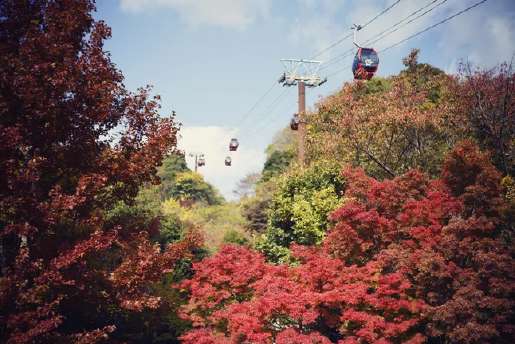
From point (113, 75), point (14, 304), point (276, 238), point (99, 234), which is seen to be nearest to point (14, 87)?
point (113, 75)

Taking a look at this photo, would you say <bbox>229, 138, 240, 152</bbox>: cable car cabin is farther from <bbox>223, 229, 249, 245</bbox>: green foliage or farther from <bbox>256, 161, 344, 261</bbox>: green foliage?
<bbox>256, 161, 344, 261</bbox>: green foliage

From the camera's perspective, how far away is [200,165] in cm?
5028

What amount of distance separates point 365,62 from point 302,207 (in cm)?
751

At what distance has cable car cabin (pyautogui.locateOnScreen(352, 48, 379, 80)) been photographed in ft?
59.1

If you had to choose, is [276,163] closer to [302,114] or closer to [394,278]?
[302,114]

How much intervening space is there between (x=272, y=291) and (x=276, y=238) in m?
8.48

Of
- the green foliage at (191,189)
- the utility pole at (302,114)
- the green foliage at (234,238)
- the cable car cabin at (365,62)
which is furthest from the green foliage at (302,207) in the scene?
the green foliage at (191,189)

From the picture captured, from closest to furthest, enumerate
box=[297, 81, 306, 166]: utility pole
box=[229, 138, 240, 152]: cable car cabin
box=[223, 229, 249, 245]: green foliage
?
box=[297, 81, 306, 166]: utility pole, box=[223, 229, 249, 245]: green foliage, box=[229, 138, 240, 152]: cable car cabin

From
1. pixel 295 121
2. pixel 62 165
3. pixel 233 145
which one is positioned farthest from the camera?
pixel 233 145

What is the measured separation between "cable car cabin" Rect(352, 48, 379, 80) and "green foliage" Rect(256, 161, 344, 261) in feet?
15.0

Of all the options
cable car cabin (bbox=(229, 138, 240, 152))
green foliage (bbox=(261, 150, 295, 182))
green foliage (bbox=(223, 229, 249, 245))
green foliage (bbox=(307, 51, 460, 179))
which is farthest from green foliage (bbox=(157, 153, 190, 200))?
green foliage (bbox=(307, 51, 460, 179))

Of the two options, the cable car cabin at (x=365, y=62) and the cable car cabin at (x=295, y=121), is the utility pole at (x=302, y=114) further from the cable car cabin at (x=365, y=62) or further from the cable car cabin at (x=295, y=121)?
the cable car cabin at (x=365, y=62)

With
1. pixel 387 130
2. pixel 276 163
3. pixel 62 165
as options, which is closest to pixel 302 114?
pixel 387 130

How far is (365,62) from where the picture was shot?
59.1ft
